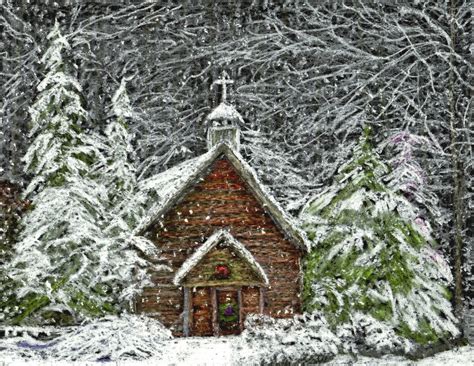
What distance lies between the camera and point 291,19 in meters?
35.1

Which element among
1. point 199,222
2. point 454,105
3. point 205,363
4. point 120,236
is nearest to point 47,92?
point 120,236

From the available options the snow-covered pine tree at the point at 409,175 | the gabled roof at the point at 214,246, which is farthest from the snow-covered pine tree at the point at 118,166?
the snow-covered pine tree at the point at 409,175

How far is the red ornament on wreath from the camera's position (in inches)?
862

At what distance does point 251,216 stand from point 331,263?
2.67 meters

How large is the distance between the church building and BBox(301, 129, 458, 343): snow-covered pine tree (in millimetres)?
993

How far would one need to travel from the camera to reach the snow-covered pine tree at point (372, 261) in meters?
21.9

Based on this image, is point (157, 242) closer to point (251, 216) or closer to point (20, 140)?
point (251, 216)

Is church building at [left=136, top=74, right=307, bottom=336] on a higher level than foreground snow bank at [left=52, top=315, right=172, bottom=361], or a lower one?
higher

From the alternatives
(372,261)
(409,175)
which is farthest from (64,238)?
(409,175)

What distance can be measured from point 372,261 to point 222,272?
13.8 feet

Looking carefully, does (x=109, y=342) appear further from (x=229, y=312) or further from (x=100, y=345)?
(x=229, y=312)

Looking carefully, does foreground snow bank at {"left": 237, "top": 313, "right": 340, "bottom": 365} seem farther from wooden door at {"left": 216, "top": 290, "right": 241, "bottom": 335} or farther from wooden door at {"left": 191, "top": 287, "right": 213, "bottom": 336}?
wooden door at {"left": 191, "top": 287, "right": 213, "bottom": 336}

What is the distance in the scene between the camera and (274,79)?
112 ft


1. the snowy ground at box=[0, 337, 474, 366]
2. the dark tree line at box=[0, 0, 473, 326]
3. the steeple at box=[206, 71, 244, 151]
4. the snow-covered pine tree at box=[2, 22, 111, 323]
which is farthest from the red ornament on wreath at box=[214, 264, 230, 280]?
the dark tree line at box=[0, 0, 473, 326]
